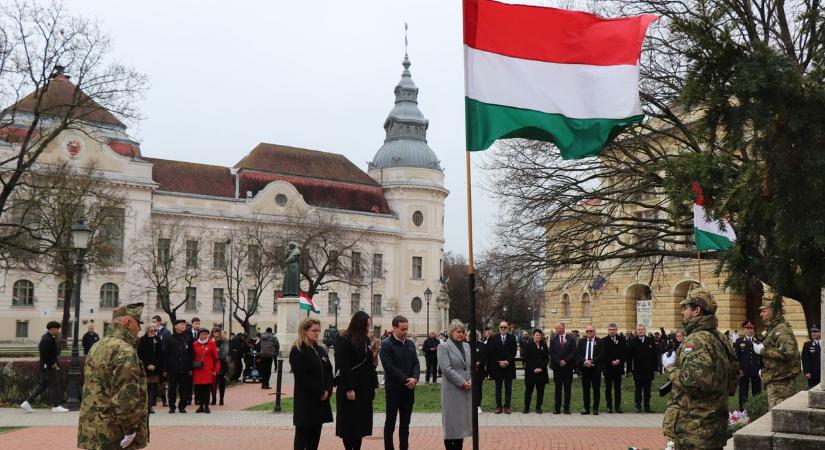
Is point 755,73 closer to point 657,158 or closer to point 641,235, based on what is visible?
point 657,158

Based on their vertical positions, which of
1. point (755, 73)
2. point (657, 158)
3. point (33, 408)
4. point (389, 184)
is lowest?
point (33, 408)

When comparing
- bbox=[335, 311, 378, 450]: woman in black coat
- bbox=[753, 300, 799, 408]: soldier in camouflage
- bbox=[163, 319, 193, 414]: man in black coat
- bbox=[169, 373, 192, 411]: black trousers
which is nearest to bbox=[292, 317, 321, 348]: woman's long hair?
bbox=[335, 311, 378, 450]: woman in black coat

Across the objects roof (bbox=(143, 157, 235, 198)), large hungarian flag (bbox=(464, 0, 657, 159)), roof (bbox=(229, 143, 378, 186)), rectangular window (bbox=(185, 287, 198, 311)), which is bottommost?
rectangular window (bbox=(185, 287, 198, 311))

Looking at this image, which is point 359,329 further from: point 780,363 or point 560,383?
point 560,383

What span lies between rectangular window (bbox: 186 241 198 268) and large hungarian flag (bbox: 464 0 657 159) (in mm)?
58465

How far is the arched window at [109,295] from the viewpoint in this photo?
64.9m

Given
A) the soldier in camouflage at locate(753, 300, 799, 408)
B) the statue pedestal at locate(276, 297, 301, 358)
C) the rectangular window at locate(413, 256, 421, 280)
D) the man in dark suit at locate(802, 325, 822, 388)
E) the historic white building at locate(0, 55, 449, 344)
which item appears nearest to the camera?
the soldier in camouflage at locate(753, 300, 799, 408)

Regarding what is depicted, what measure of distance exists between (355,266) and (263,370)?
42.8m

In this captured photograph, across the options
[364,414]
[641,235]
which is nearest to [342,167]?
[641,235]

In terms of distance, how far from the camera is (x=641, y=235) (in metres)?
22.0

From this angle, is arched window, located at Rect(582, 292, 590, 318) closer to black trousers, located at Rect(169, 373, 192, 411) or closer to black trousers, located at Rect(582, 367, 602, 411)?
black trousers, located at Rect(582, 367, 602, 411)

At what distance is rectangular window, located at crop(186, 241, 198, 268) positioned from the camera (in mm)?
63422

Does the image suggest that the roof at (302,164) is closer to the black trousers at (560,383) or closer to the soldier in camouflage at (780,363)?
the black trousers at (560,383)

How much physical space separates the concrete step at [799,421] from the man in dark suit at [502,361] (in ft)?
29.8
